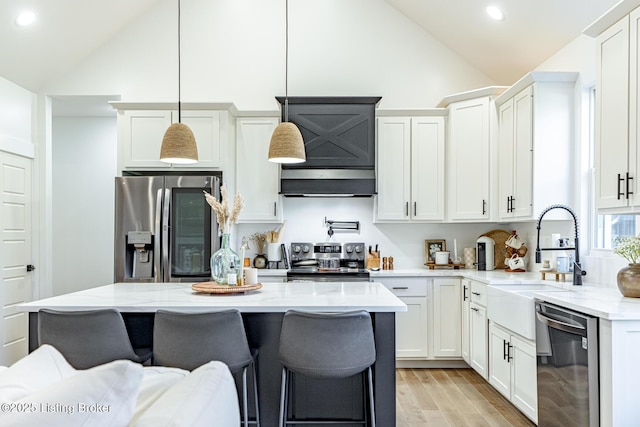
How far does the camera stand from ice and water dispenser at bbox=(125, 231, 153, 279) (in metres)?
3.87

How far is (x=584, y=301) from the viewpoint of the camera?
2.18 meters

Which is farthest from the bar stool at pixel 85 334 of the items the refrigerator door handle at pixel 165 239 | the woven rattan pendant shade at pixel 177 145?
the refrigerator door handle at pixel 165 239

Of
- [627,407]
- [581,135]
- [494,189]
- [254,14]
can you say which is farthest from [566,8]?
[254,14]

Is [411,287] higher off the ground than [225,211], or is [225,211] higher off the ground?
[225,211]

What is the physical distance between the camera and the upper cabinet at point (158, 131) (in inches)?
163

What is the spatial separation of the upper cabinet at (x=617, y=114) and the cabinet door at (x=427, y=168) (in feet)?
5.84

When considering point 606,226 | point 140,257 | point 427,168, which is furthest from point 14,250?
point 606,226

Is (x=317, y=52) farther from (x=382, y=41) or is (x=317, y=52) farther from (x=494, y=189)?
(x=494, y=189)

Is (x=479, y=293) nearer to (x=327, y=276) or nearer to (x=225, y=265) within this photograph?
(x=327, y=276)

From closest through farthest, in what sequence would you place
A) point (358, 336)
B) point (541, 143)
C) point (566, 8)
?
point (358, 336)
point (566, 8)
point (541, 143)

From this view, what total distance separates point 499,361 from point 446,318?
92cm

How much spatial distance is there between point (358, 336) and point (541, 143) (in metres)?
2.36

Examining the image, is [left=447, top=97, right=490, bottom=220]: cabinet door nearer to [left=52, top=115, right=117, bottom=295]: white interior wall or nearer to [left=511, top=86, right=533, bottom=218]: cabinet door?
[left=511, top=86, right=533, bottom=218]: cabinet door

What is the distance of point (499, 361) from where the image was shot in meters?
3.15
